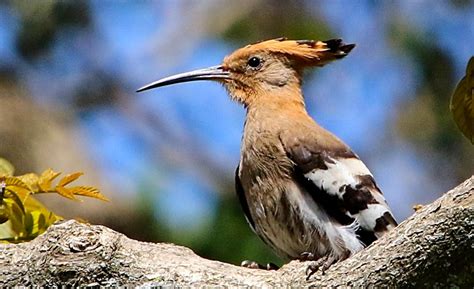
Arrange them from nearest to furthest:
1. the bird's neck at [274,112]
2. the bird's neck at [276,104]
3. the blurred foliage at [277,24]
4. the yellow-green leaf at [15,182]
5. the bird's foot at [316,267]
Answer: the bird's foot at [316,267], the yellow-green leaf at [15,182], the bird's neck at [274,112], the bird's neck at [276,104], the blurred foliage at [277,24]

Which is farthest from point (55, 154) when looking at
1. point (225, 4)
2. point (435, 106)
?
point (435, 106)

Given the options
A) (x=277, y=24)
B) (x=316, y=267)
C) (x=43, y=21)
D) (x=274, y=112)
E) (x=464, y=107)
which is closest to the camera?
(x=464, y=107)

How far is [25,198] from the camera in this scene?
8.81 feet

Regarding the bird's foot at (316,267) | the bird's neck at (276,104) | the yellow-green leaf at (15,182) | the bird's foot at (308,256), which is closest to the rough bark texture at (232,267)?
the bird's foot at (316,267)

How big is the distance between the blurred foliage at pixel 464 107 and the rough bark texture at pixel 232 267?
229 millimetres

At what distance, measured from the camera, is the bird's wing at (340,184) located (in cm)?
332

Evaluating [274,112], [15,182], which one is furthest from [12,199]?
[274,112]

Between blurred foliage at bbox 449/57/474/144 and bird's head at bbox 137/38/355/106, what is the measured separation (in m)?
1.75

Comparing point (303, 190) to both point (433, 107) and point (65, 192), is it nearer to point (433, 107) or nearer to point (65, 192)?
point (65, 192)

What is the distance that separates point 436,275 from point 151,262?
72 cm

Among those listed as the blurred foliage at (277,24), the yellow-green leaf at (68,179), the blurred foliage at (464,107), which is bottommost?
the blurred foliage at (464,107)

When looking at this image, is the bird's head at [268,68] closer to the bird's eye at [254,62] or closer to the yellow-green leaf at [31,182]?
the bird's eye at [254,62]

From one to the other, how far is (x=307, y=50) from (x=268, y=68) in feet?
0.57

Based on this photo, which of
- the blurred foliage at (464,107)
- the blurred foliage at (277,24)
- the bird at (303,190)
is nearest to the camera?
the blurred foliage at (464,107)
